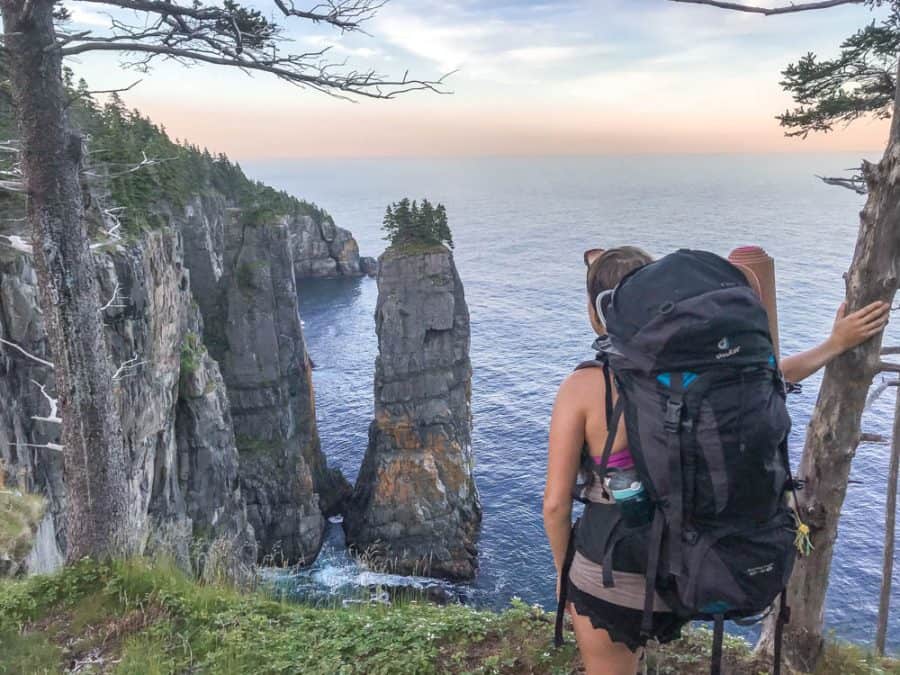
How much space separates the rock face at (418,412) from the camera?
41.7 meters

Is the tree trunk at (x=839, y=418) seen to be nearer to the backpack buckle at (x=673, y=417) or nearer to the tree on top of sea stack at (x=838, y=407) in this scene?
the tree on top of sea stack at (x=838, y=407)

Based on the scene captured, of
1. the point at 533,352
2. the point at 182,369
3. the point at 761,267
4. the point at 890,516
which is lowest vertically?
the point at 533,352

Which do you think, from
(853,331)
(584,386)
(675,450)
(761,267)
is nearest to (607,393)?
(584,386)

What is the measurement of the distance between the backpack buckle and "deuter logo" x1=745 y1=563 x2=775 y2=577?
2.51 feet

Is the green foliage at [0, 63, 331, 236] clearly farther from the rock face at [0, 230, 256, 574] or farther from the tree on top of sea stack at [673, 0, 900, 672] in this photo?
the tree on top of sea stack at [673, 0, 900, 672]

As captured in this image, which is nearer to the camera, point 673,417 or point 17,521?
point 673,417

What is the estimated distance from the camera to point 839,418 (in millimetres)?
4797

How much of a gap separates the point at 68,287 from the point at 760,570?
721 centimetres

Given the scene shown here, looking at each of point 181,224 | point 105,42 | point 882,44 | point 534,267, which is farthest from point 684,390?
point 534,267

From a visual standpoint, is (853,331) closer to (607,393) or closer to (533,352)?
(607,393)

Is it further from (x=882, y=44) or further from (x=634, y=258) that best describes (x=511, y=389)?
(x=634, y=258)

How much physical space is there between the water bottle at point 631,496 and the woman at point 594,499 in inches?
2.7

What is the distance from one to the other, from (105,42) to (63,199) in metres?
→ 1.72

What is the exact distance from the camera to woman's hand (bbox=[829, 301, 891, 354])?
172 inches
